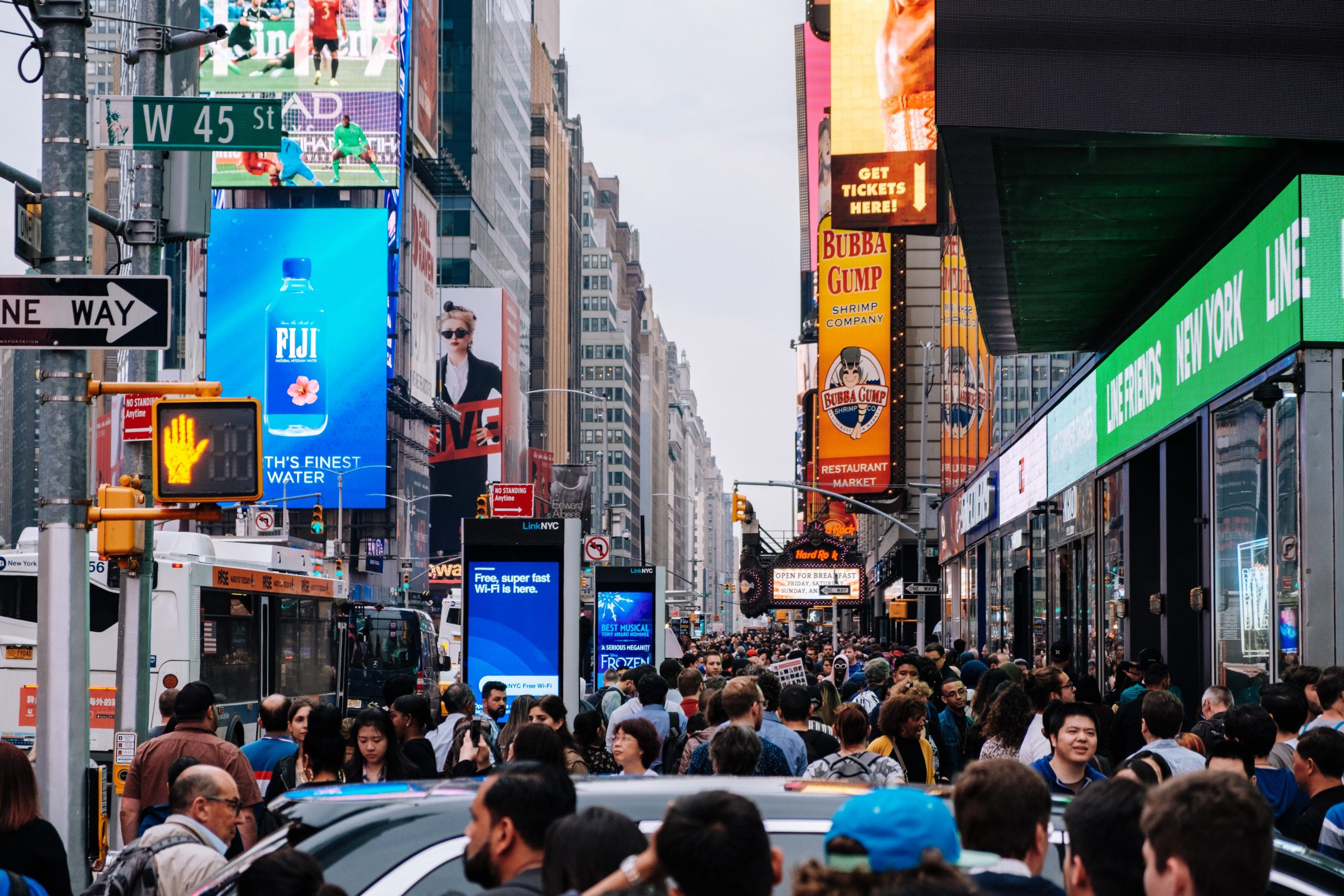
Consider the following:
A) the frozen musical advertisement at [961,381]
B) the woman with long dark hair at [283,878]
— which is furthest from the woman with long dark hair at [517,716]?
the frozen musical advertisement at [961,381]

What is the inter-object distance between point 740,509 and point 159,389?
30.2 m

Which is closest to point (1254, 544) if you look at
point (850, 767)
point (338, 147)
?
point (850, 767)

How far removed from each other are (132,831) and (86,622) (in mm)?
1264

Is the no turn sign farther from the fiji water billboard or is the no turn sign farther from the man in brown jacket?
the fiji water billboard

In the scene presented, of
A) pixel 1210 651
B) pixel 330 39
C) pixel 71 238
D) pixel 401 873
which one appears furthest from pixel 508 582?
pixel 330 39

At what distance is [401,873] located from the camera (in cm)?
511

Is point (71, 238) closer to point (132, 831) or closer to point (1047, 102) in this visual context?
point (132, 831)

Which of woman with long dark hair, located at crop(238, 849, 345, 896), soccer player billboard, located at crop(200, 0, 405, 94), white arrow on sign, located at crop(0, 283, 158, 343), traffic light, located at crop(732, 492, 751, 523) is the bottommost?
woman with long dark hair, located at crop(238, 849, 345, 896)

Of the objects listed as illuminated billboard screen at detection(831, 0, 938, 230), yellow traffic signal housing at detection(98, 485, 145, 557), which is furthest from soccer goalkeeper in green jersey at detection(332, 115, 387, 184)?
yellow traffic signal housing at detection(98, 485, 145, 557)

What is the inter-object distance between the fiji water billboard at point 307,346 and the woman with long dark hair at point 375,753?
76.9m

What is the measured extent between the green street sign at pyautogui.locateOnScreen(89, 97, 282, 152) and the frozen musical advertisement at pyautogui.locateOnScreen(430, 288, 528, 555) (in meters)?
109

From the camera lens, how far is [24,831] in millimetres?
6926

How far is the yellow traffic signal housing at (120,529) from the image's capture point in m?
11.4

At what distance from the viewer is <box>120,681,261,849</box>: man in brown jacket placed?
31.2 feet
